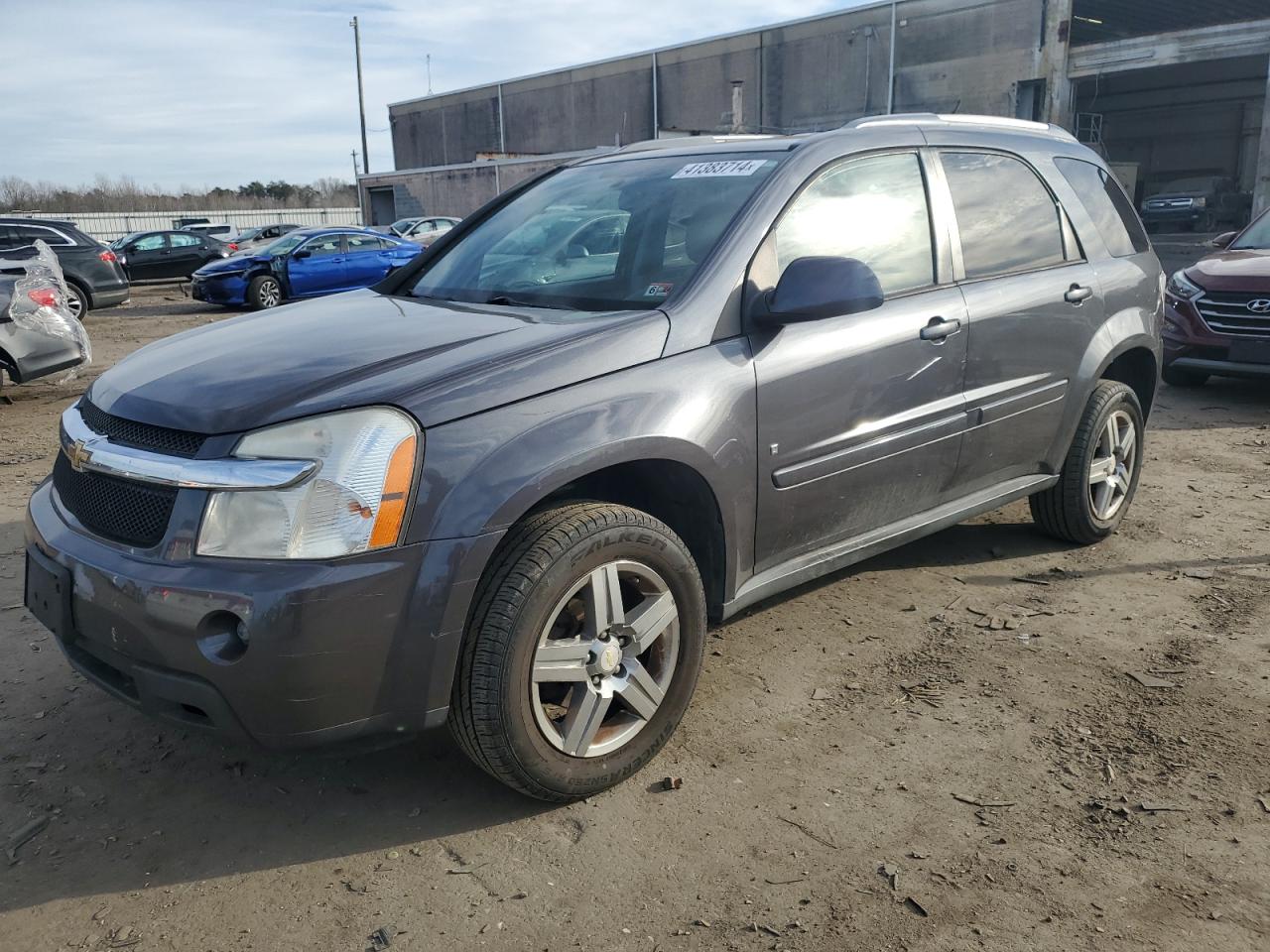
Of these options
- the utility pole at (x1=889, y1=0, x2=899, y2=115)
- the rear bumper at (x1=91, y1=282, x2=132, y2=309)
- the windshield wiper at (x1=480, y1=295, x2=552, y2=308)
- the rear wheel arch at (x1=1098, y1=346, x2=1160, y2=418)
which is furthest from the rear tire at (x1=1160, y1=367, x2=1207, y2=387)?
the utility pole at (x1=889, y1=0, x2=899, y2=115)

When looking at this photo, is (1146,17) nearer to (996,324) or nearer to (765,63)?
(765,63)

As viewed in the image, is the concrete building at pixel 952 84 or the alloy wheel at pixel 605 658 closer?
the alloy wheel at pixel 605 658

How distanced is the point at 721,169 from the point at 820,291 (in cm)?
72

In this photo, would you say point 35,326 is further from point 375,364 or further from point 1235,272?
point 1235,272

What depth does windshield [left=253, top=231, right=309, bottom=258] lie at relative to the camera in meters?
17.8

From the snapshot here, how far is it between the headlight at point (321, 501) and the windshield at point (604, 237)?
3.40ft

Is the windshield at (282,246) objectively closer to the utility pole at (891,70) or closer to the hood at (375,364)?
the hood at (375,364)

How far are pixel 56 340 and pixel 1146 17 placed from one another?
3732 centimetres

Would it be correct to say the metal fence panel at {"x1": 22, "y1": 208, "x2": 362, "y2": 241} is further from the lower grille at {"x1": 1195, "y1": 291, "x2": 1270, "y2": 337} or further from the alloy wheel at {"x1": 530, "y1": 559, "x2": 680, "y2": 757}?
the alloy wheel at {"x1": 530, "y1": 559, "x2": 680, "y2": 757}

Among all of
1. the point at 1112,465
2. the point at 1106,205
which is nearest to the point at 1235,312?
the point at 1106,205

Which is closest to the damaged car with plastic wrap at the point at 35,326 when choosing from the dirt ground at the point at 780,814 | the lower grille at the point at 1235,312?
the dirt ground at the point at 780,814

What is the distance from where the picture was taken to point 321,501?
241 cm

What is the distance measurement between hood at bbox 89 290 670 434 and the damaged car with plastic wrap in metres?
6.15

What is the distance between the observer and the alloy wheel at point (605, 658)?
2.74m
